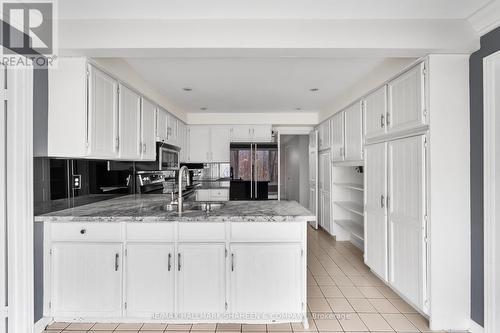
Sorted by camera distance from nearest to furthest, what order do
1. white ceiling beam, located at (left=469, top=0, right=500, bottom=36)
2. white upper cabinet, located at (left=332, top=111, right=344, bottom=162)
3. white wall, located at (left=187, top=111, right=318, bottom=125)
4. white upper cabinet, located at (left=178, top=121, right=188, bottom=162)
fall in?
white ceiling beam, located at (left=469, top=0, right=500, bottom=36) → white upper cabinet, located at (left=332, top=111, right=344, bottom=162) → white upper cabinet, located at (left=178, top=121, right=188, bottom=162) → white wall, located at (left=187, top=111, right=318, bottom=125)

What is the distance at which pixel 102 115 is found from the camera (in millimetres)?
2508

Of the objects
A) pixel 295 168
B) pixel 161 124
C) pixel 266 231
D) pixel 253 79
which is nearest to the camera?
pixel 266 231

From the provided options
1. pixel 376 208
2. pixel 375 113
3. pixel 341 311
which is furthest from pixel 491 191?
pixel 341 311

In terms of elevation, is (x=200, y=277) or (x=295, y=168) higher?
(x=295, y=168)

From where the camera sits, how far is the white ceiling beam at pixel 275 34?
6.68 feet

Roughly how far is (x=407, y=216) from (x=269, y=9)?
6.76 ft

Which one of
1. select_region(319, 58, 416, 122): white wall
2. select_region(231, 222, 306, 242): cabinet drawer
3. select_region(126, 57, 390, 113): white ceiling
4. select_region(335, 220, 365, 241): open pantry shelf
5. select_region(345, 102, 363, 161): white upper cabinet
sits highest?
select_region(126, 57, 390, 113): white ceiling

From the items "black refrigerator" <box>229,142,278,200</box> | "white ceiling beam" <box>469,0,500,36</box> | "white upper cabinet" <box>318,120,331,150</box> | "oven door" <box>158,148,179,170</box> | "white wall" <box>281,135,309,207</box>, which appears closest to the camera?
"white ceiling beam" <box>469,0,500,36</box>

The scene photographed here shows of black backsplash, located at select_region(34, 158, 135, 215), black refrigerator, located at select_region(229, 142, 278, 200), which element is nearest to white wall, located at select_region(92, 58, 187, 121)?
black backsplash, located at select_region(34, 158, 135, 215)

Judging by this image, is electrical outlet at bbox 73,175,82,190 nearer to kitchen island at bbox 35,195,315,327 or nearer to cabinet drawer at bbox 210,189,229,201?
kitchen island at bbox 35,195,315,327

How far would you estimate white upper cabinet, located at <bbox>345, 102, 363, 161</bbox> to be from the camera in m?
3.50

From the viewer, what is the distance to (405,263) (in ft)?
8.16

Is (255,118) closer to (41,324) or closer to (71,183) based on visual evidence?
(71,183)

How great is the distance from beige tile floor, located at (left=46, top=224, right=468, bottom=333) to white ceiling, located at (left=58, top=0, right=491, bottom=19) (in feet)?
7.73
